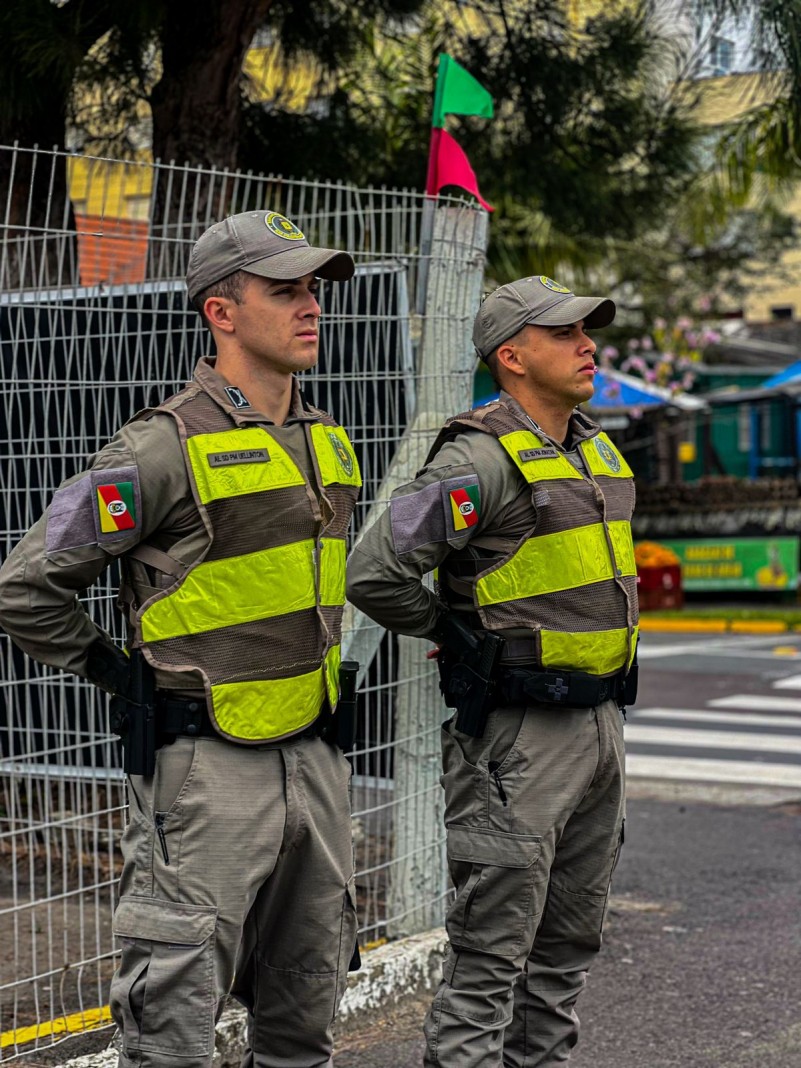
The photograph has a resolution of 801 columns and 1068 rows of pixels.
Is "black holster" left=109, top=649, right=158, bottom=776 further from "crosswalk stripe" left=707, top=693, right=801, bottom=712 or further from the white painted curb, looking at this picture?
"crosswalk stripe" left=707, top=693, right=801, bottom=712

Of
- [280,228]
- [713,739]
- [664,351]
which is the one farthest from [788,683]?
[664,351]

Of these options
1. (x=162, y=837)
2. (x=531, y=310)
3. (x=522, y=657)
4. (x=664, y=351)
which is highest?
(x=664, y=351)

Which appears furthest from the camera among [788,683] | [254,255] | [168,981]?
[788,683]

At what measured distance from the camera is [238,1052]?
391 cm

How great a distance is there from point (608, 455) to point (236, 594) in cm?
115

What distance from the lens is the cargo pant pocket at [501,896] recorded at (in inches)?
126

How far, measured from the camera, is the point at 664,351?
910 inches

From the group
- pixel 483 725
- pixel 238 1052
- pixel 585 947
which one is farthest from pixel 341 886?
pixel 238 1052

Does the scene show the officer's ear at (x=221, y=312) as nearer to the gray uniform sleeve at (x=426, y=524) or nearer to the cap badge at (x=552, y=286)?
the gray uniform sleeve at (x=426, y=524)

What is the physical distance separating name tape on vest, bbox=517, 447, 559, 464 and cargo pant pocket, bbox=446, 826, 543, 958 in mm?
821

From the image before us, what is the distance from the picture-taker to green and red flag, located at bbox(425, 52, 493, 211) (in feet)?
15.4

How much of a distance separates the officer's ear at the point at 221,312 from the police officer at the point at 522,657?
2.03 feet

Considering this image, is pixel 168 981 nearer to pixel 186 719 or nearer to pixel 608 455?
pixel 186 719

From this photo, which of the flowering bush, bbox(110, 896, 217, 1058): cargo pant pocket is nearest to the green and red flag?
bbox(110, 896, 217, 1058): cargo pant pocket
